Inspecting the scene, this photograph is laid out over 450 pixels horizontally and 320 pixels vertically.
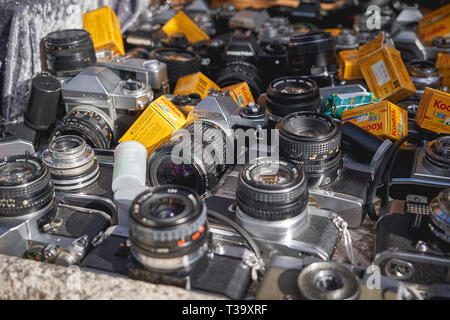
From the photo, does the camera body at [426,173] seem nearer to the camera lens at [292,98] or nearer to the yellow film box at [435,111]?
the yellow film box at [435,111]

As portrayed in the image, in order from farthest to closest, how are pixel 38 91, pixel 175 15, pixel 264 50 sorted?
pixel 175 15 → pixel 264 50 → pixel 38 91

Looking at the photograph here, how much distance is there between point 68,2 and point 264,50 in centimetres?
130

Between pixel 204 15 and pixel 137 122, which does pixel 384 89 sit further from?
pixel 204 15

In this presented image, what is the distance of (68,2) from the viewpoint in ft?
10.7

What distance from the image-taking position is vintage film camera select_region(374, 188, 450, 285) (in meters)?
1.68

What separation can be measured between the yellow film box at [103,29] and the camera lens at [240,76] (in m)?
0.71

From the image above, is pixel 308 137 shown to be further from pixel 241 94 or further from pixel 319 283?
pixel 241 94

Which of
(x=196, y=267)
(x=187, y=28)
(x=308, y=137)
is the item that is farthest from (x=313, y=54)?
(x=196, y=267)

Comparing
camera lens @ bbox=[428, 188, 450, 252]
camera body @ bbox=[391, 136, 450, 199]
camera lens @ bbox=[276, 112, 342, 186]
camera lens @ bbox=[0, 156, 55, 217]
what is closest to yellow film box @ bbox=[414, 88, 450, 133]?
camera body @ bbox=[391, 136, 450, 199]

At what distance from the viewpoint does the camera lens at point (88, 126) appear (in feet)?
8.13

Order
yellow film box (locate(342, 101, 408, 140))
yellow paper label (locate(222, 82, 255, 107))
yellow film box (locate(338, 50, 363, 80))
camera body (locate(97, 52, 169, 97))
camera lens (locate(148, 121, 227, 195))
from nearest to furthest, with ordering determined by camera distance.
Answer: camera lens (locate(148, 121, 227, 195)) → yellow film box (locate(342, 101, 408, 140)) → yellow paper label (locate(222, 82, 255, 107)) → camera body (locate(97, 52, 169, 97)) → yellow film box (locate(338, 50, 363, 80))

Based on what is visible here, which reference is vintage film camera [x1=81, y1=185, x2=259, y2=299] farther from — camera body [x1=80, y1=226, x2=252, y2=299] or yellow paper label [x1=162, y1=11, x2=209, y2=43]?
yellow paper label [x1=162, y1=11, x2=209, y2=43]
